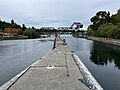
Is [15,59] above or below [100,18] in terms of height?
below

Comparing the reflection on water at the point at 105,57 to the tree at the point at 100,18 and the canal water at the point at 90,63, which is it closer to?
the canal water at the point at 90,63

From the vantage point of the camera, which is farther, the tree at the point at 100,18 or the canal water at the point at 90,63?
the tree at the point at 100,18

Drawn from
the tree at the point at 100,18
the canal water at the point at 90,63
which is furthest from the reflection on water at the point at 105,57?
the tree at the point at 100,18

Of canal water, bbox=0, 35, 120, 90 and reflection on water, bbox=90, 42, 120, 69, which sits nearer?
canal water, bbox=0, 35, 120, 90

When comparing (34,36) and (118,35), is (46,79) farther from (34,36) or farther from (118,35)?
(34,36)

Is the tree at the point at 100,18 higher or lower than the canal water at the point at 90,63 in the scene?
higher

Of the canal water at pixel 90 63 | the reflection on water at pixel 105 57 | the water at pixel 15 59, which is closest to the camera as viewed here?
the canal water at pixel 90 63

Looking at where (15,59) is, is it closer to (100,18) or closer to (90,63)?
(90,63)

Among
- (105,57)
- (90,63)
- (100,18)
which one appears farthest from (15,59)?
(100,18)

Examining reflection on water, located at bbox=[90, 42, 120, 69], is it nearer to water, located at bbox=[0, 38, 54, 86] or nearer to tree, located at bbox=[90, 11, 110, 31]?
water, located at bbox=[0, 38, 54, 86]

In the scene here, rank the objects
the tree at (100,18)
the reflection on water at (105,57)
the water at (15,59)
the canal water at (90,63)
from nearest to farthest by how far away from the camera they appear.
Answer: the canal water at (90,63) < the water at (15,59) < the reflection on water at (105,57) < the tree at (100,18)

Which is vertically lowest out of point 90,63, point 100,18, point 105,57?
→ point 105,57

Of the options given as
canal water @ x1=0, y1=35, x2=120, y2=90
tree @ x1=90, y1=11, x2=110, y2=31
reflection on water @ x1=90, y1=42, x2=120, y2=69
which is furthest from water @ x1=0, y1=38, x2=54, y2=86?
tree @ x1=90, y1=11, x2=110, y2=31

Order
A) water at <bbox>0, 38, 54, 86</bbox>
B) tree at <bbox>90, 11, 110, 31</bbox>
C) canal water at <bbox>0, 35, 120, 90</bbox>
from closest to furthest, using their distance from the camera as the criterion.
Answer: canal water at <bbox>0, 35, 120, 90</bbox> → water at <bbox>0, 38, 54, 86</bbox> → tree at <bbox>90, 11, 110, 31</bbox>
